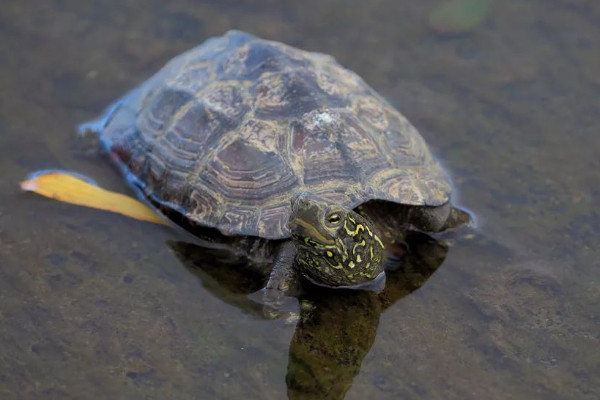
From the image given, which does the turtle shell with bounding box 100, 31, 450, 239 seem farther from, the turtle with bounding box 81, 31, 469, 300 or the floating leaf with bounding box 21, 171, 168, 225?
the floating leaf with bounding box 21, 171, 168, 225

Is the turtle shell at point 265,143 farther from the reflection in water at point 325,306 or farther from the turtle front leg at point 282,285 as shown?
the reflection in water at point 325,306

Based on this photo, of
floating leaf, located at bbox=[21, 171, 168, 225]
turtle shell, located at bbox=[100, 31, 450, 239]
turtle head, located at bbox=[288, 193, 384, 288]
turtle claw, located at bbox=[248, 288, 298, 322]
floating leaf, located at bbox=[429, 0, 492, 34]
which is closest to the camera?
turtle head, located at bbox=[288, 193, 384, 288]

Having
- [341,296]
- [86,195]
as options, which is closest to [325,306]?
[341,296]

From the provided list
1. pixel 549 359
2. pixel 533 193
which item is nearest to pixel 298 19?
pixel 533 193

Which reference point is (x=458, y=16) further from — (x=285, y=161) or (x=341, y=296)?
(x=341, y=296)

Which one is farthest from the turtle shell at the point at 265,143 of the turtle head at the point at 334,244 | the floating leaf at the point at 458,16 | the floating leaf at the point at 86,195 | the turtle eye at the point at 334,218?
the floating leaf at the point at 458,16

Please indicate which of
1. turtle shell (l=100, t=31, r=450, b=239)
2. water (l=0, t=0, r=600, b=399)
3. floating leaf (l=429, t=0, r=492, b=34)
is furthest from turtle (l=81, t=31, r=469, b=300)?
floating leaf (l=429, t=0, r=492, b=34)

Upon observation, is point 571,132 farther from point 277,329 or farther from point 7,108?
point 7,108
